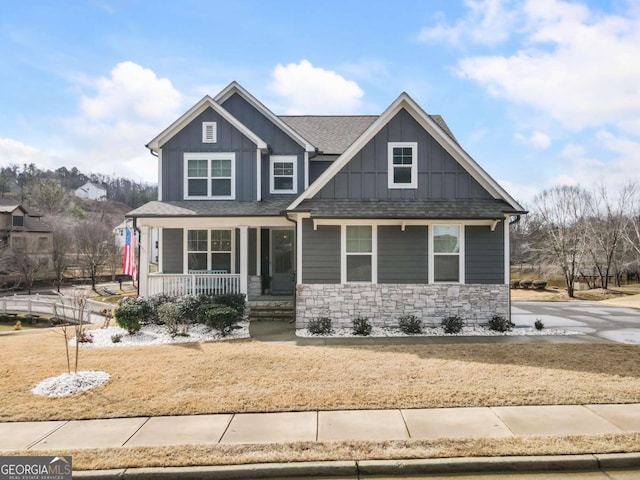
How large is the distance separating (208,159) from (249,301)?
18.0 feet

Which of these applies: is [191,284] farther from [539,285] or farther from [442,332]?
[539,285]

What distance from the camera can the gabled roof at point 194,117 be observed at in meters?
14.6

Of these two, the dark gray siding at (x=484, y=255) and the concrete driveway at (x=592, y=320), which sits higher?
the dark gray siding at (x=484, y=255)

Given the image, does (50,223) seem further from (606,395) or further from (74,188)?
(74,188)

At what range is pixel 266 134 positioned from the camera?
15.8m

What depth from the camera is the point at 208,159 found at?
15023 millimetres

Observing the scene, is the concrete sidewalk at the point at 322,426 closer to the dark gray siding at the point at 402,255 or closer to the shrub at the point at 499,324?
the shrub at the point at 499,324

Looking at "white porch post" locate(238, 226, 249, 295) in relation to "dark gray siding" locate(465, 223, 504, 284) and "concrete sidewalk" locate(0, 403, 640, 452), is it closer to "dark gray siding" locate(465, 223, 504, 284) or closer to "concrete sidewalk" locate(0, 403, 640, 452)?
"dark gray siding" locate(465, 223, 504, 284)

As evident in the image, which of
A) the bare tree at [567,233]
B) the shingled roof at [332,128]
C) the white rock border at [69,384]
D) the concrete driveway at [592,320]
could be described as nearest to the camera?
the white rock border at [69,384]

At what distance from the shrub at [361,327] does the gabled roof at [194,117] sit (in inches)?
288

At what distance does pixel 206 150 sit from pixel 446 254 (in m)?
9.31

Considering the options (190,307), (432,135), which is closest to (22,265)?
(190,307)

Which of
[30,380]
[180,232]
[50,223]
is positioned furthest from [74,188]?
[30,380]

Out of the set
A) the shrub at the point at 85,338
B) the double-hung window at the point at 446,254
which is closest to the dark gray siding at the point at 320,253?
the double-hung window at the point at 446,254
